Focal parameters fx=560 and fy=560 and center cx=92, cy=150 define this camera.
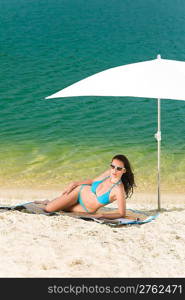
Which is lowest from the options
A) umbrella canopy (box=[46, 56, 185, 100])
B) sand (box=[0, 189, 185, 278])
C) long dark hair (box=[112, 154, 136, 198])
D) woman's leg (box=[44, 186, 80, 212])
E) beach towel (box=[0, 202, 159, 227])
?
sand (box=[0, 189, 185, 278])

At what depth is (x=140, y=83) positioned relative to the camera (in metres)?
6.63

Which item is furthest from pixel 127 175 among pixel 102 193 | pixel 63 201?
pixel 63 201

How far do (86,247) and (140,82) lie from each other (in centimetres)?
231

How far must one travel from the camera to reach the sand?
4.70 metres

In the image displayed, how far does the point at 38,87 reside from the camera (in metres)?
21.0

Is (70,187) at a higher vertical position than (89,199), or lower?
higher

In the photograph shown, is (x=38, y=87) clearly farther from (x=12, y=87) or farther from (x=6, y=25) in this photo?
(x=6, y=25)

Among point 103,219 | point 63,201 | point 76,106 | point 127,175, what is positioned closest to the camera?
point 103,219

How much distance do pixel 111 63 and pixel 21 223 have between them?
20.6 meters

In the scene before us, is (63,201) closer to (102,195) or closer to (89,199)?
(89,199)

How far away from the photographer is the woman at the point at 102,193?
6.36 metres

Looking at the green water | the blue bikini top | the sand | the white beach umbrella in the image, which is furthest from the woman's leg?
the green water

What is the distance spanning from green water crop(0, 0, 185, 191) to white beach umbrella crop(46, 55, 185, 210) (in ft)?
12.2

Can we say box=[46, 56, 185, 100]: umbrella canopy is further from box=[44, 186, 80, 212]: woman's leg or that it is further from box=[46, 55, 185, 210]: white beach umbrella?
box=[44, 186, 80, 212]: woman's leg
